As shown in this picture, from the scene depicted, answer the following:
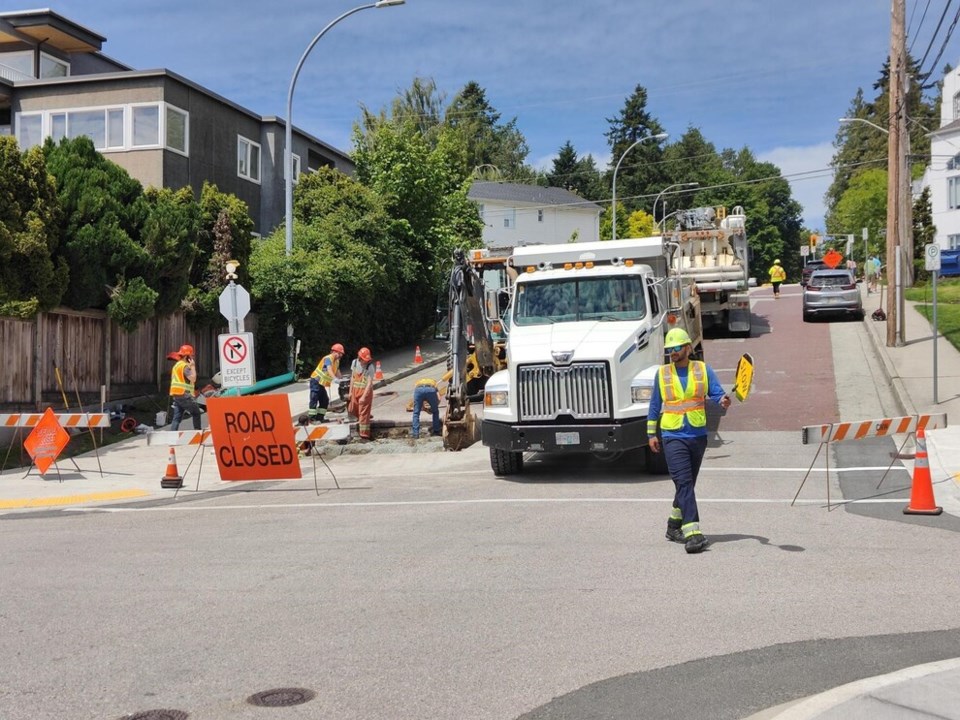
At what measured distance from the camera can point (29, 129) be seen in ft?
97.8

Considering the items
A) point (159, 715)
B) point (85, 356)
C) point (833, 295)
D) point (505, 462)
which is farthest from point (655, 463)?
point (833, 295)

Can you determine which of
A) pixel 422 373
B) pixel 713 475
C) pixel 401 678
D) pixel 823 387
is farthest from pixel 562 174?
pixel 401 678

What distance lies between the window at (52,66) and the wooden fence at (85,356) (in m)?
16.7

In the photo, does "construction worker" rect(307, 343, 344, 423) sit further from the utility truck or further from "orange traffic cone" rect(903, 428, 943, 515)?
"orange traffic cone" rect(903, 428, 943, 515)

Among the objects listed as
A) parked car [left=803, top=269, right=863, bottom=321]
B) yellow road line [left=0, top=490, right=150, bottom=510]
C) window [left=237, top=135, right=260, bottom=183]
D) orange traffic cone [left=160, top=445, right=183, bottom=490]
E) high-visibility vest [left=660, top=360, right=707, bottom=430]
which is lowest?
yellow road line [left=0, top=490, right=150, bottom=510]

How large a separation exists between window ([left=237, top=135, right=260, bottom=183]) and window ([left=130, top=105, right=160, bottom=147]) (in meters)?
4.17

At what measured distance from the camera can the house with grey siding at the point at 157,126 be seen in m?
28.4

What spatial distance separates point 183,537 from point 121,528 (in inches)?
47.3

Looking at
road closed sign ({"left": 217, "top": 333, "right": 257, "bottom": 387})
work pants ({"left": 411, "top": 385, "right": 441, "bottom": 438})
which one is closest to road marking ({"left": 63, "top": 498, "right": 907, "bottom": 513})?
road closed sign ({"left": 217, "top": 333, "right": 257, "bottom": 387})

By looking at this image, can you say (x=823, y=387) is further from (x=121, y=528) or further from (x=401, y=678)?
(x=401, y=678)

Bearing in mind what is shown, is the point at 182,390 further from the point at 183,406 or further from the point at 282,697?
the point at 282,697

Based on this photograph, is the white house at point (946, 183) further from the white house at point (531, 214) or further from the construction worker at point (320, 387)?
the construction worker at point (320, 387)

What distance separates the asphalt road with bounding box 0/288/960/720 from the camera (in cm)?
533

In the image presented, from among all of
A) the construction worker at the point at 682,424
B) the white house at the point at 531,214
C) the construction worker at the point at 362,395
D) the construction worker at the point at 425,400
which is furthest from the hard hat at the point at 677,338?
the white house at the point at 531,214
